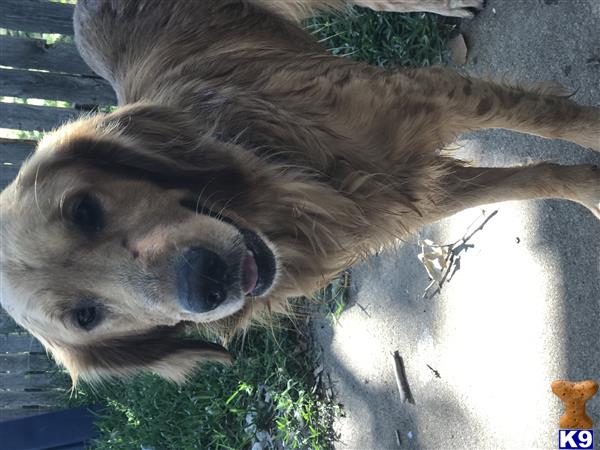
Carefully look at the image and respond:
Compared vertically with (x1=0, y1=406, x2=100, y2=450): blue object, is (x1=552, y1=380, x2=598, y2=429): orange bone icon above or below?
above

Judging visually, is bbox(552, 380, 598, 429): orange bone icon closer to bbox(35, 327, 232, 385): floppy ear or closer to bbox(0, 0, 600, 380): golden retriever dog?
bbox(0, 0, 600, 380): golden retriever dog

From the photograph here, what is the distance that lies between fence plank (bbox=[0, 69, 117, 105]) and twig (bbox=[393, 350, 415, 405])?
3.21 meters

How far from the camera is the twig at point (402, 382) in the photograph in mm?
3912

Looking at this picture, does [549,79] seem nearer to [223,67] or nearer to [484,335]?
[484,335]

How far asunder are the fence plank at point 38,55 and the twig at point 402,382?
11.3 feet

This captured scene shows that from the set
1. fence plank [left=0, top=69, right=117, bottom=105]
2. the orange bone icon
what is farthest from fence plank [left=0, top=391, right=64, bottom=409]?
the orange bone icon

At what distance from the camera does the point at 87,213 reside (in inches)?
90.1

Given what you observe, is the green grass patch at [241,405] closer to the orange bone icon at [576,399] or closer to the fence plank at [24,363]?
the fence plank at [24,363]

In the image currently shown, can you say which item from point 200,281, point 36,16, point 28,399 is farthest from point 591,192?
point 28,399

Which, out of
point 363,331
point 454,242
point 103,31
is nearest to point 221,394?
point 363,331

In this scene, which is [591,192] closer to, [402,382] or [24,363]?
[402,382]

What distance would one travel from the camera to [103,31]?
11.5ft

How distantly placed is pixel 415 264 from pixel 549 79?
1423 millimetres

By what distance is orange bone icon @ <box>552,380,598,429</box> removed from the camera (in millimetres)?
2615
